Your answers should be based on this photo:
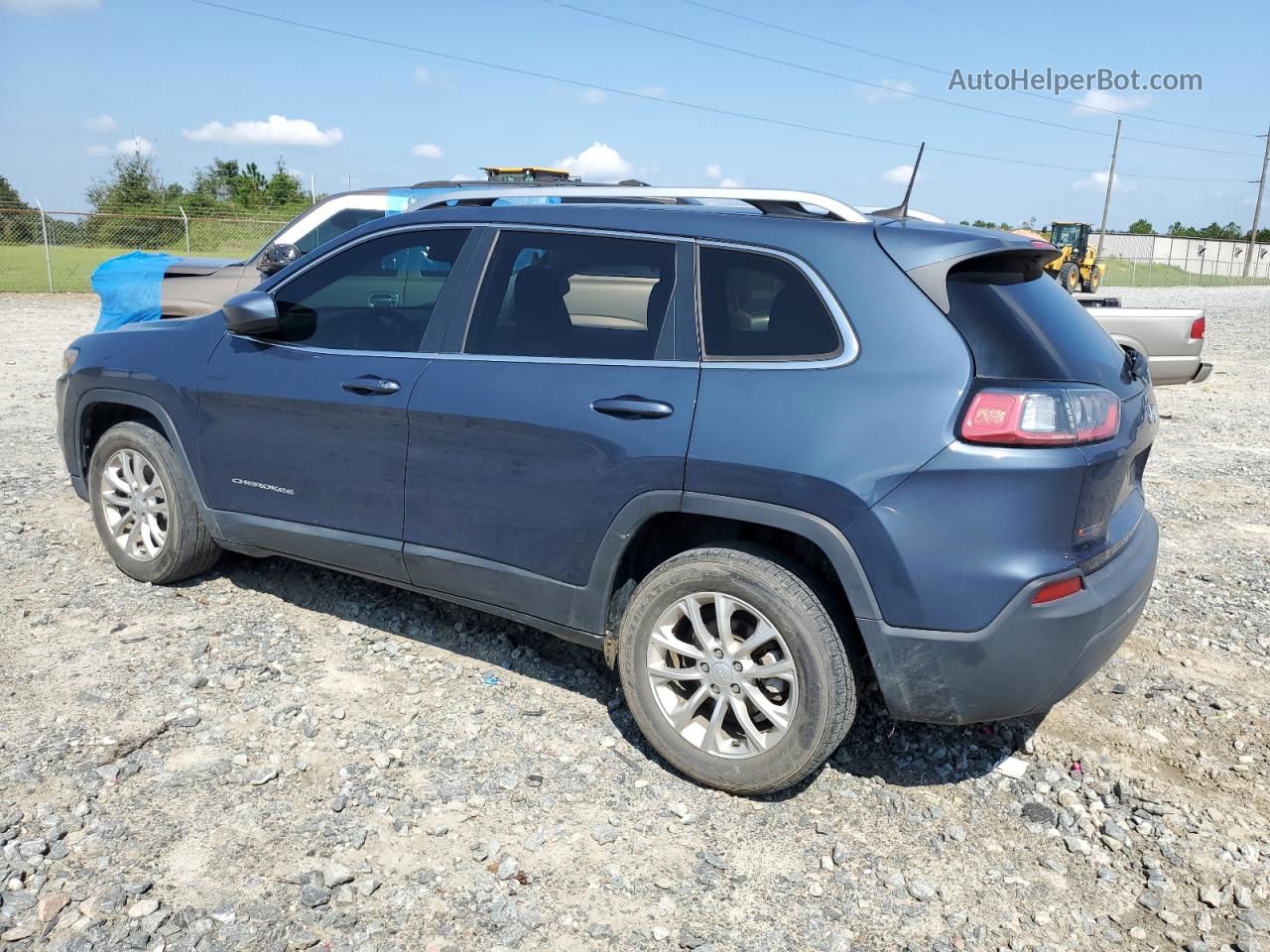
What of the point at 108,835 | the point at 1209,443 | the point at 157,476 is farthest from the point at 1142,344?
the point at 108,835

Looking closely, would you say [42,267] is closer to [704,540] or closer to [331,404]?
[331,404]

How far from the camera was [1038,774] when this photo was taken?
3.62 metres

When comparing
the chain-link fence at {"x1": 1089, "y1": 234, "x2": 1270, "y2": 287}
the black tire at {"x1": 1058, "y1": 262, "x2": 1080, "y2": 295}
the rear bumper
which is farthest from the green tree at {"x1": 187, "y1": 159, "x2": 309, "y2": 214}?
the chain-link fence at {"x1": 1089, "y1": 234, "x2": 1270, "y2": 287}

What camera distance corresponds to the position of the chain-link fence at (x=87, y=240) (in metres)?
24.4

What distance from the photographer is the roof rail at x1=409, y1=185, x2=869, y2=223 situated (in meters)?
3.47

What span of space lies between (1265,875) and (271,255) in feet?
23.9

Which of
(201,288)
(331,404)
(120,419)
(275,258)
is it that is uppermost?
(275,258)

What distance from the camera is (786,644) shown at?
126 inches

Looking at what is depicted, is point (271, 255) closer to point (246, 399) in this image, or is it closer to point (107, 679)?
point (246, 399)

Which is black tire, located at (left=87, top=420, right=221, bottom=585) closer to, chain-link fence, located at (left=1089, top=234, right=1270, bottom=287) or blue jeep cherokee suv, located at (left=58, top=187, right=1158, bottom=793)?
blue jeep cherokee suv, located at (left=58, top=187, right=1158, bottom=793)

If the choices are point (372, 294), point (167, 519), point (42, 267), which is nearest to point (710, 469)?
point (372, 294)

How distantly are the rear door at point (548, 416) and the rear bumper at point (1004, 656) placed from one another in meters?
0.84

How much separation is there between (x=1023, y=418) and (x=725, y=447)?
844mm

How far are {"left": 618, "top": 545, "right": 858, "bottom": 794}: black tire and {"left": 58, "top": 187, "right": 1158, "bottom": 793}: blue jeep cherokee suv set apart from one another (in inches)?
0.4
